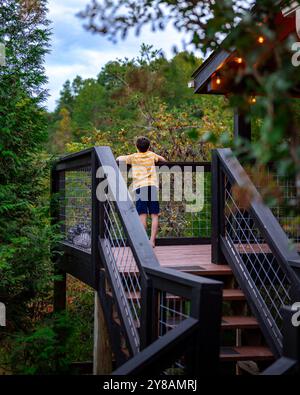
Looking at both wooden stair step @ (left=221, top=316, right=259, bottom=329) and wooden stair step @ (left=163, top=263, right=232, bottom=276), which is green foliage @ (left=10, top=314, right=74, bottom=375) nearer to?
wooden stair step @ (left=163, top=263, right=232, bottom=276)

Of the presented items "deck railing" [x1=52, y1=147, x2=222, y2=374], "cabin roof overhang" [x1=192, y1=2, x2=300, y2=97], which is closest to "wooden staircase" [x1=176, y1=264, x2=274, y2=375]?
"deck railing" [x1=52, y1=147, x2=222, y2=374]

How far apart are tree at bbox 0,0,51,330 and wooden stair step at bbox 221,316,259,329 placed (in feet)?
7.59

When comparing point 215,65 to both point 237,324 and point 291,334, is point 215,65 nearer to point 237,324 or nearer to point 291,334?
point 237,324

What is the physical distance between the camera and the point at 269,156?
155 cm

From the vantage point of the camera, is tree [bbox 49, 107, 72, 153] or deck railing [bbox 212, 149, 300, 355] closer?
deck railing [bbox 212, 149, 300, 355]

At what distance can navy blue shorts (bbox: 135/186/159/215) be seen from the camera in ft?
22.4

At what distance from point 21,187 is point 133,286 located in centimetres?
288

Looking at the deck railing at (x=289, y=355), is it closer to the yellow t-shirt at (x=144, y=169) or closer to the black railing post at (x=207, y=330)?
the black railing post at (x=207, y=330)

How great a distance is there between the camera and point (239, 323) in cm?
474

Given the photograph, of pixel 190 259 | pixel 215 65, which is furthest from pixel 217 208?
pixel 215 65

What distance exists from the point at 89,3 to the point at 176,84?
1349 inches
